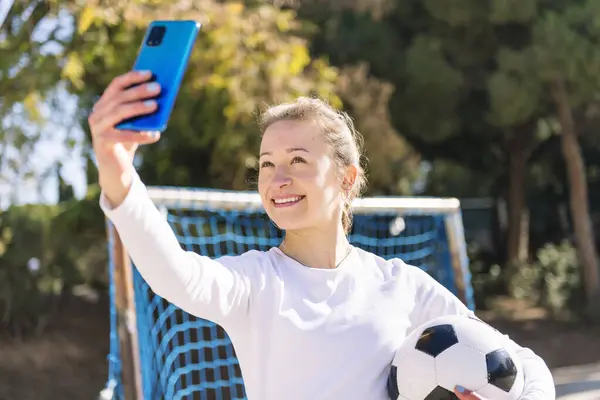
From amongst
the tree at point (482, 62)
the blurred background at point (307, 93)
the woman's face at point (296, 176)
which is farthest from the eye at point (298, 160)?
the tree at point (482, 62)

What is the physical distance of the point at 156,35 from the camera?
5.16ft

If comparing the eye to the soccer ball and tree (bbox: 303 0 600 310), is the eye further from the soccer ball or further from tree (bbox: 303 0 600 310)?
tree (bbox: 303 0 600 310)

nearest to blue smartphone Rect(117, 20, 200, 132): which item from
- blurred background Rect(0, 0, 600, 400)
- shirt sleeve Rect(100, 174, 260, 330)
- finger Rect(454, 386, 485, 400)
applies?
shirt sleeve Rect(100, 174, 260, 330)

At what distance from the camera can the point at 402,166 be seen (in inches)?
407

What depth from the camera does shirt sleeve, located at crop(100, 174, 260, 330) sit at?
5.06 feet

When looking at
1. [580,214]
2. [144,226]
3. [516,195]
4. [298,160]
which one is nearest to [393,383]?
[298,160]

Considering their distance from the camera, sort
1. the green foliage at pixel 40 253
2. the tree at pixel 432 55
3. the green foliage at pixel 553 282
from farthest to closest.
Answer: the green foliage at pixel 553 282 → the tree at pixel 432 55 → the green foliage at pixel 40 253

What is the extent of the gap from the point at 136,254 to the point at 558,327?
389 inches

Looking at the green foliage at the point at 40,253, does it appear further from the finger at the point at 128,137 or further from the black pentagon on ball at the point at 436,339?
the finger at the point at 128,137

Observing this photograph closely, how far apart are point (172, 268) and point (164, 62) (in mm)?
415

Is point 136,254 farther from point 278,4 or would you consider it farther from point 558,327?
point 558,327

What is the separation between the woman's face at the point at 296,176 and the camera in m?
1.92

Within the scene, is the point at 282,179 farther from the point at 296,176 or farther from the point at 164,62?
the point at 164,62

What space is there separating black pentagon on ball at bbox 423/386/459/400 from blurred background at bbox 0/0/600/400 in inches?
144
